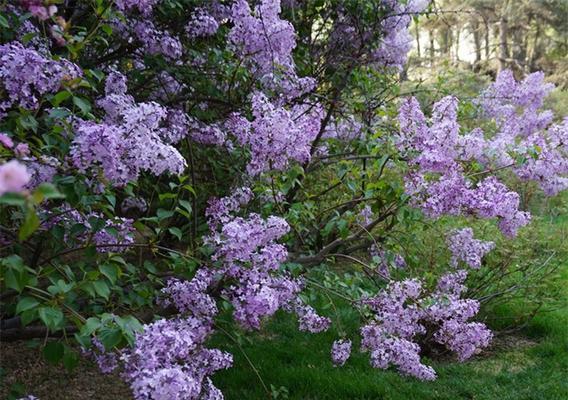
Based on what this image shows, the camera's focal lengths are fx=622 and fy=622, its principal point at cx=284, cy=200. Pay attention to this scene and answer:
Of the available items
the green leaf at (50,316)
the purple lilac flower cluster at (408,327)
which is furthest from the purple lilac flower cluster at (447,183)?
the green leaf at (50,316)

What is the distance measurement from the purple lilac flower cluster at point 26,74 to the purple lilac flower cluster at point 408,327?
61.9 inches

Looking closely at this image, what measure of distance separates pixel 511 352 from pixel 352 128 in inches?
77.9

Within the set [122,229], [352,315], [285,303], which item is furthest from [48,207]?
[352,315]

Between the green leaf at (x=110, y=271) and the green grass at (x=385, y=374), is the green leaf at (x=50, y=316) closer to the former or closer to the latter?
the green leaf at (x=110, y=271)

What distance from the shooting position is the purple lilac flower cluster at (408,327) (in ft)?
8.50

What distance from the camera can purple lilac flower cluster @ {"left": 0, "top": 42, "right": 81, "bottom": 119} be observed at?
1.92 meters

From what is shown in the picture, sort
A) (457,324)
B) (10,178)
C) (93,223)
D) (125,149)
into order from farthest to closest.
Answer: (457,324), (93,223), (125,149), (10,178)

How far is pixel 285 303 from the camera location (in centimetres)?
284

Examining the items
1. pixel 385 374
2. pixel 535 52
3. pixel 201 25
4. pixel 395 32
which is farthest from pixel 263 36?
pixel 535 52

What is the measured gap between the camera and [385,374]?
12.9 ft

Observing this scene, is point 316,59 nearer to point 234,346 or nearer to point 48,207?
point 234,346

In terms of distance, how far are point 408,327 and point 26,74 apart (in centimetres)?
179

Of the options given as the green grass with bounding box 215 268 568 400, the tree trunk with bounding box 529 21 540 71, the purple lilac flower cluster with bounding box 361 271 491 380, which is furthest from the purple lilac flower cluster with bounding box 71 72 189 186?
the tree trunk with bounding box 529 21 540 71

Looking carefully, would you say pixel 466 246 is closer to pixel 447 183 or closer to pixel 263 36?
pixel 447 183
